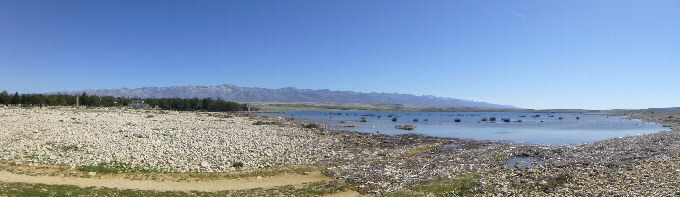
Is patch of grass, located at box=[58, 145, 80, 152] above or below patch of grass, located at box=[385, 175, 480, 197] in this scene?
above

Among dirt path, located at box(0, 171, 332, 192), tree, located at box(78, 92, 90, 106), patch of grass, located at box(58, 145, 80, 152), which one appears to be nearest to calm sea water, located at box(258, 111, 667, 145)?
dirt path, located at box(0, 171, 332, 192)

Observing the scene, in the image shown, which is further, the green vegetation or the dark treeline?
the dark treeline

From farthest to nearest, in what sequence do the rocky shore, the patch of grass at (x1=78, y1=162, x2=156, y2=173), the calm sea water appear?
1. the calm sea water
2. the patch of grass at (x1=78, y1=162, x2=156, y2=173)
3. the rocky shore

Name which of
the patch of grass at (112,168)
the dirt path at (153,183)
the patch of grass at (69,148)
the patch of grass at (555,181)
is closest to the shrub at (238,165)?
the dirt path at (153,183)

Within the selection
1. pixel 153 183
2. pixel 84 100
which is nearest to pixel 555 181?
pixel 153 183

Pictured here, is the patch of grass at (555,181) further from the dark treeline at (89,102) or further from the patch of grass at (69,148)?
the dark treeline at (89,102)

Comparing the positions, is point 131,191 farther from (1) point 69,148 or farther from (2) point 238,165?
(1) point 69,148

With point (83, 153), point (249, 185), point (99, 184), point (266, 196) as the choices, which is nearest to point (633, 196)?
point (266, 196)

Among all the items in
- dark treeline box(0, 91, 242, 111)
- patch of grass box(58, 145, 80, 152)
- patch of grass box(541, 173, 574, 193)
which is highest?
dark treeline box(0, 91, 242, 111)

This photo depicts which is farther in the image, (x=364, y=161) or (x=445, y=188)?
(x=364, y=161)

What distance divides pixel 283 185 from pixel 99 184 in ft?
23.7

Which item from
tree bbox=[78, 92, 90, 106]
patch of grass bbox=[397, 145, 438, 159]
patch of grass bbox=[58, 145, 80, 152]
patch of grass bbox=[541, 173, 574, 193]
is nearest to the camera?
patch of grass bbox=[541, 173, 574, 193]

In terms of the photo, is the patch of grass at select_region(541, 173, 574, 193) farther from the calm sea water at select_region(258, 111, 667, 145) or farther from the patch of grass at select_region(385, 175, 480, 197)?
the calm sea water at select_region(258, 111, 667, 145)

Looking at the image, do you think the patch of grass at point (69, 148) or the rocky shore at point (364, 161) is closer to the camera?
the rocky shore at point (364, 161)
